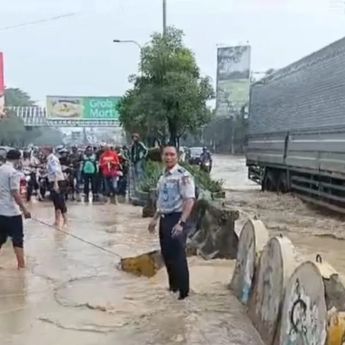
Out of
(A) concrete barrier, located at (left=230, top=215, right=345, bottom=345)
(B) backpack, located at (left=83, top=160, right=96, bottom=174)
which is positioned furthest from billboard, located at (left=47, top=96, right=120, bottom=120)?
(A) concrete barrier, located at (left=230, top=215, right=345, bottom=345)

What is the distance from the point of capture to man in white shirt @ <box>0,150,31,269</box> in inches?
379

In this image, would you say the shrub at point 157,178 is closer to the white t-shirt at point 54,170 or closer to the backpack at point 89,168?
the backpack at point 89,168

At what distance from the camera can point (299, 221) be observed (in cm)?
1698

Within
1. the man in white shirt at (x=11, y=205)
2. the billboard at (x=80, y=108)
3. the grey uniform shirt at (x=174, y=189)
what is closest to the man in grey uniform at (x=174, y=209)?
the grey uniform shirt at (x=174, y=189)

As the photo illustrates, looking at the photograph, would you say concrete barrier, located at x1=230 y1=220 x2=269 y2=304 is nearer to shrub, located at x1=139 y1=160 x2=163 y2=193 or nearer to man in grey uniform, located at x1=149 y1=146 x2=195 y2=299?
man in grey uniform, located at x1=149 y1=146 x2=195 y2=299

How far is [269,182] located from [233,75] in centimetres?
5143

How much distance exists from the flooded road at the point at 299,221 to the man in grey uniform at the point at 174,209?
9.75 ft

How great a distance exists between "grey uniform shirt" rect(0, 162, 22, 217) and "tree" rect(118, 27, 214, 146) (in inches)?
635

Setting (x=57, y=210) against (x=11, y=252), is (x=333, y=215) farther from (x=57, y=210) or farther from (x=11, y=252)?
(x=11, y=252)

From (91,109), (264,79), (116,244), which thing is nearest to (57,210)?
(116,244)

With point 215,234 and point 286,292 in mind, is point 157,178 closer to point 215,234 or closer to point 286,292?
point 215,234

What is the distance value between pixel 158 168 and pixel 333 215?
4.47m

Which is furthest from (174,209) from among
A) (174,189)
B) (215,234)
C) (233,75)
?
(233,75)

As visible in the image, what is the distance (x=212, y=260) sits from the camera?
33.4 feet
